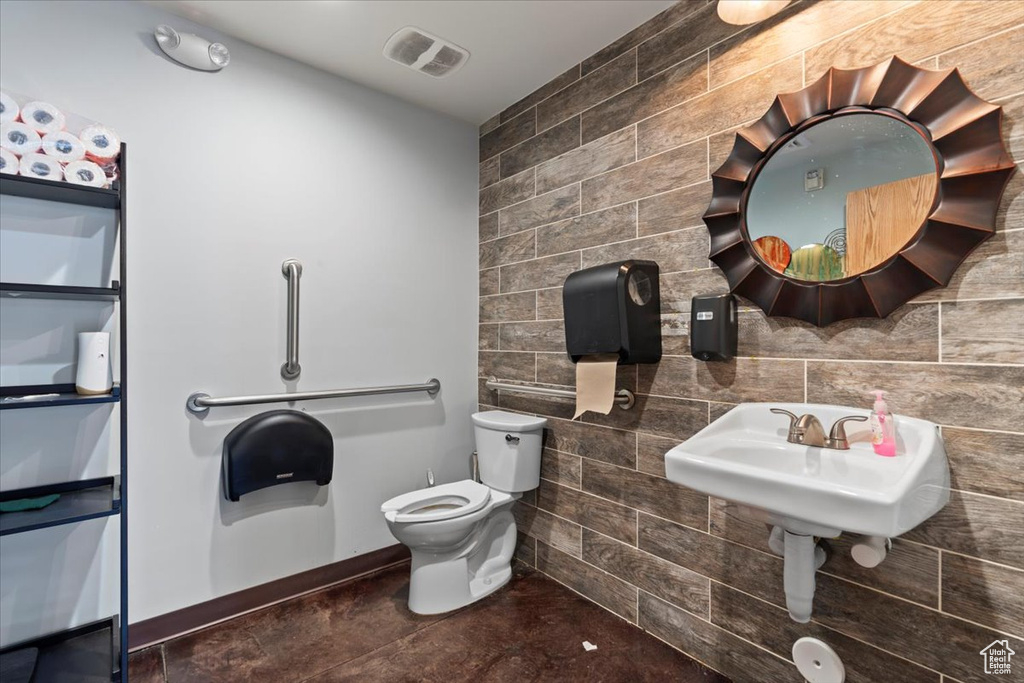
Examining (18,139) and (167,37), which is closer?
(18,139)

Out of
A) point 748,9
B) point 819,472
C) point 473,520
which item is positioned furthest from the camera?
point 473,520

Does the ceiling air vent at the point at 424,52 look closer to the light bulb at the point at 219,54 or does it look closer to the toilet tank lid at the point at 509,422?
the light bulb at the point at 219,54

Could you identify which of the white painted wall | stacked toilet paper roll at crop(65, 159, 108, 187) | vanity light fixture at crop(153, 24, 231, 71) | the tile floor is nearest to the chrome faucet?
the tile floor

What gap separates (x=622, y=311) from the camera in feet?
5.77

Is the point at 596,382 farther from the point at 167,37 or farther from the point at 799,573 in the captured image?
the point at 167,37

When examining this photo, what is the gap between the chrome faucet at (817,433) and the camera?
51.5 inches

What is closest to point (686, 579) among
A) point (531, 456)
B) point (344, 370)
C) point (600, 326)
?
point (531, 456)

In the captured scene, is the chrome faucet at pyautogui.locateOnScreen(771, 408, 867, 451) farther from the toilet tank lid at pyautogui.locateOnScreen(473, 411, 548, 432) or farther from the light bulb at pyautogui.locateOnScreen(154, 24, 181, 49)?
the light bulb at pyautogui.locateOnScreen(154, 24, 181, 49)

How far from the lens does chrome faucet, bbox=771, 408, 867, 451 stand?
1.31 meters

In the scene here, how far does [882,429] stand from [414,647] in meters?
1.75

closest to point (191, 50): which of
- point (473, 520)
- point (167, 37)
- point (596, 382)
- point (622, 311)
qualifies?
point (167, 37)

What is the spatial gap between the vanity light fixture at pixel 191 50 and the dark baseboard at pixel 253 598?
219 cm

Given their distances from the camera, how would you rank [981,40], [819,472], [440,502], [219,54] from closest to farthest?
[981,40] → [819,472] → [219,54] → [440,502]

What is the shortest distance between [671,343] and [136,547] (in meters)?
2.19
